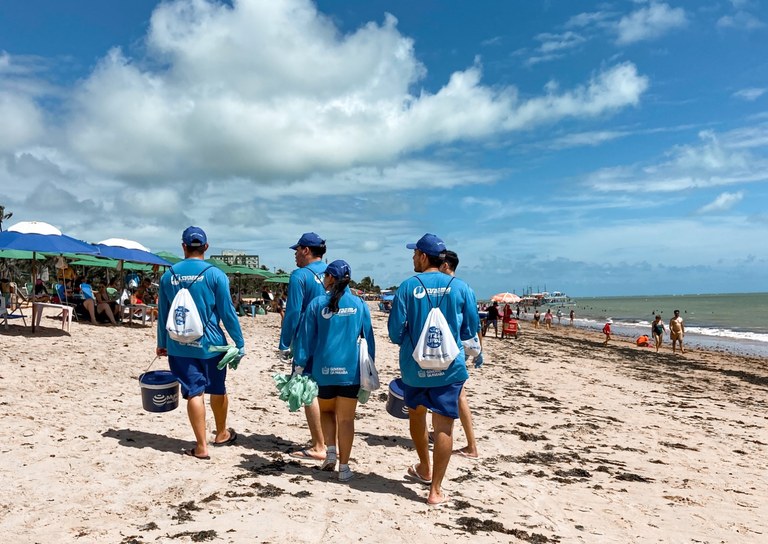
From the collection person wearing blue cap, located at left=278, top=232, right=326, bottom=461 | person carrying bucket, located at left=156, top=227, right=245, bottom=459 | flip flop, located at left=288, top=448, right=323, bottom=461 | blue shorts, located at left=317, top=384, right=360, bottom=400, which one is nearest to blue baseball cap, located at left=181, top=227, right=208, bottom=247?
person carrying bucket, located at left=156, top=227, right=245, bottom=459

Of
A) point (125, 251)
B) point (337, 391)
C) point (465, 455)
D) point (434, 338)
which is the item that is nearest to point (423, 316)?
point (434, 338)

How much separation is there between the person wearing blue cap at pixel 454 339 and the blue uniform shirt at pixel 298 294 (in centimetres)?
97

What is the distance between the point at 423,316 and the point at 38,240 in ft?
29.7

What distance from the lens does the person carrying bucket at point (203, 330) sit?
4359mm

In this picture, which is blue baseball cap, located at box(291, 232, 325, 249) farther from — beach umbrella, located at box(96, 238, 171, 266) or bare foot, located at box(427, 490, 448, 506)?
beach umbrella, located at box(96, 238, 171, 266)

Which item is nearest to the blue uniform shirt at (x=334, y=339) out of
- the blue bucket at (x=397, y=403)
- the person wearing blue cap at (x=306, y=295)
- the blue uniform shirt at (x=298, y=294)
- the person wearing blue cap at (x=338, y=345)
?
the person wearing blue cap at (x=338, y=345)

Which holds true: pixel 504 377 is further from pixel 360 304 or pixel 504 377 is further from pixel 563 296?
pixel 563 296

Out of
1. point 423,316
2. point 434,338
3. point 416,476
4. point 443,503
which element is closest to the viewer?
point 434,338

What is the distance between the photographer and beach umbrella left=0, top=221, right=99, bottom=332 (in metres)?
9.58

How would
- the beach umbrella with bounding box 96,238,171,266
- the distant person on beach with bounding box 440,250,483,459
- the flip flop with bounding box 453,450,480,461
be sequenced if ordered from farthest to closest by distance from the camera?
the beach umbrella with bounding box 96,238,171,266 < the flip flop with bounding box 453,450,480,461 < the distant person on beach with bounding box 440,250,483,459

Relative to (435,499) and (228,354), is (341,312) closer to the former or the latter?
(228,354)

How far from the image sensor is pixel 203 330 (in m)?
4.34

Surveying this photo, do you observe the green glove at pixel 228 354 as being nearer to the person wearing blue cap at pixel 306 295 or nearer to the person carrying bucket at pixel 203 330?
the person carrying bucket at pixel 203 330

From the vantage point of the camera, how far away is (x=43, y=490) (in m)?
3.55
